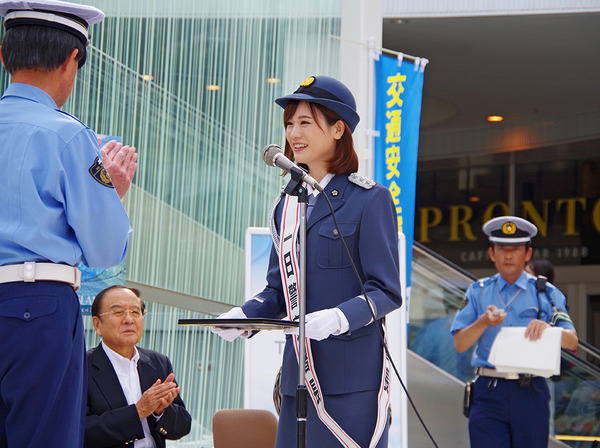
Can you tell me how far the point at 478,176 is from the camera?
15734 millimetres

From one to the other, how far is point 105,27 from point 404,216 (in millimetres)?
2395

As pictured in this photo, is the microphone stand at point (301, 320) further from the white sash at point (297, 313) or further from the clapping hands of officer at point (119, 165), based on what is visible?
the clapping hands of officer at point (119, 165)

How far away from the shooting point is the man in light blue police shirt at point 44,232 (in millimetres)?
2133

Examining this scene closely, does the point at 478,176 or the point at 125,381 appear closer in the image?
the point at 125,381

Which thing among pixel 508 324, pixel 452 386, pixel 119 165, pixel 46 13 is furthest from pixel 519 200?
pixel 46 13

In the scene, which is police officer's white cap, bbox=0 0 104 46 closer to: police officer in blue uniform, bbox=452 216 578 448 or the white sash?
the white sash

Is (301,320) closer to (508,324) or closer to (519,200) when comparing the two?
(508,324)

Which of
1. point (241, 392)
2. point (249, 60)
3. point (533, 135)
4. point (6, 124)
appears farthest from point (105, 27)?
point (533, 135)

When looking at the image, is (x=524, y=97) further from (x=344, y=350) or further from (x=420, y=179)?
(x=344, y=350)

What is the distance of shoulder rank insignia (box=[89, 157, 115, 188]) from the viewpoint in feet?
7.43

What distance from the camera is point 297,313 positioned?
8.25ft

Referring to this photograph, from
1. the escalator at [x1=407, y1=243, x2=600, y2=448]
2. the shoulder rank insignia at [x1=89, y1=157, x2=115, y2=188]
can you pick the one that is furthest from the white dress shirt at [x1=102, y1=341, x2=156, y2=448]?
the escalator at [x1=407, y1=243, x2=600, y2=448]

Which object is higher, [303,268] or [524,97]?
[524,97]

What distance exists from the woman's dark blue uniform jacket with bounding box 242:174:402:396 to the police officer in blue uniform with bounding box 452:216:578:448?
8.77 ft
